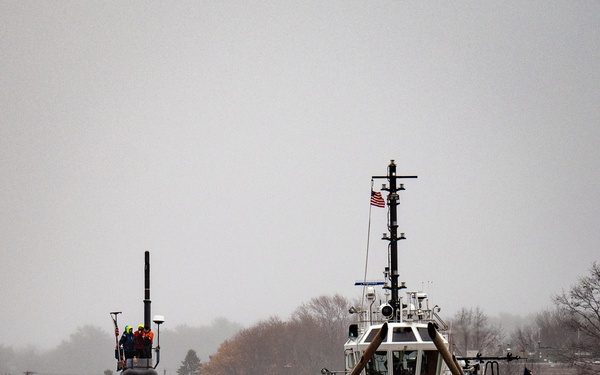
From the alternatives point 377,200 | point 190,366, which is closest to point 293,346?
point 190,366

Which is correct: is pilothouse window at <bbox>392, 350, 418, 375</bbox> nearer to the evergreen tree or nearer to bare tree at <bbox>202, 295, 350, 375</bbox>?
bare tree at <bbox>202, 295, 350, 375</bbox>

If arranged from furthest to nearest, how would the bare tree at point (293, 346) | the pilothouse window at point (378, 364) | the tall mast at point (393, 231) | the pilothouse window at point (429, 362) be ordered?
the bare tree at point (293, 346)
the tall mast at point (393, 231)
the pilothouse window at point (378, 364)
the pilothouse window at point (429, 362)

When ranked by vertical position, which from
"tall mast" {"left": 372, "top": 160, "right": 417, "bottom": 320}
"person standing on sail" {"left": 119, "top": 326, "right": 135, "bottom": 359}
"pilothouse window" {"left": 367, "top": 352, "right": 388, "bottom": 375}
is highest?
"tall mast" {"left": 372, "top": 160, "right": 417, "bottom": 320}

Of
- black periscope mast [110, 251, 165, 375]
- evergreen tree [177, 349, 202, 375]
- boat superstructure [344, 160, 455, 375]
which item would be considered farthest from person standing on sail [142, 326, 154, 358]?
evergreen tree [177, 349, 202, 375]

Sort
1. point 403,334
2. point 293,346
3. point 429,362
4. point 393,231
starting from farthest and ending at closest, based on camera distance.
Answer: point 293,346
point 393,231
point 403,334
point 429,362

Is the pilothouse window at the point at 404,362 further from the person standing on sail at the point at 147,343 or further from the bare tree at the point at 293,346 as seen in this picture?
the bare tree at the point at 293,346

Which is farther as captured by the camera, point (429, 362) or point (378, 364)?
point (378, 364)

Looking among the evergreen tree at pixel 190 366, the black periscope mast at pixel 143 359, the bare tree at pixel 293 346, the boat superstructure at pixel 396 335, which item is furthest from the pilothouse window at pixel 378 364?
the evergreen tree at pixel 190 366

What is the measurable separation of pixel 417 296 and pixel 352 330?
4225mm

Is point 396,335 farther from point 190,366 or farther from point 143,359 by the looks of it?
point 190,366

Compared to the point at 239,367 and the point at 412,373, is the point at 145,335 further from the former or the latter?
the point at 239,367

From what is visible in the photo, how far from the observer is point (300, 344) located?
149 metres

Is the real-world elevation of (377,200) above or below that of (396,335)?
above

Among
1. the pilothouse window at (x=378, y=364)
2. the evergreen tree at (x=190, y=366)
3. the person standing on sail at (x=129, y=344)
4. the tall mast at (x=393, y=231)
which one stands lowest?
the evergreen tree at (x=190, y=366)
